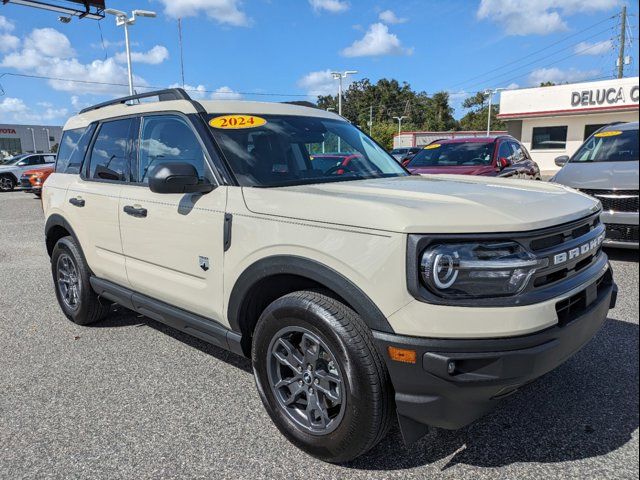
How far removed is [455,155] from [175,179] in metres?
7.47

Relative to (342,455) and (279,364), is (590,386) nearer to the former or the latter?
(342,455)

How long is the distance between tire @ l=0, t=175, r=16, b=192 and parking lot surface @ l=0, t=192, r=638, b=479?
2218 centimetres

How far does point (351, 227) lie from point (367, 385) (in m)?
0.72

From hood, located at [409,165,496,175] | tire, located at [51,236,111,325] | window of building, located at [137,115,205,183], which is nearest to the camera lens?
window of building, located at [137,115,205,183]

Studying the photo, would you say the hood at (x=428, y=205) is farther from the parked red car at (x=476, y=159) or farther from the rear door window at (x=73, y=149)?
the parked red car at (x=476, y=159)

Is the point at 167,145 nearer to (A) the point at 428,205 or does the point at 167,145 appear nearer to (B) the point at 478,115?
(A) the point at 428,205

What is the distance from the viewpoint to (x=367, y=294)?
7.16 feet

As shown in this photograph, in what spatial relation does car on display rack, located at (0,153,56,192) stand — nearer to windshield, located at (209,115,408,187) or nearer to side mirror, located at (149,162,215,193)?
windshield, located at (209,115,408,187)

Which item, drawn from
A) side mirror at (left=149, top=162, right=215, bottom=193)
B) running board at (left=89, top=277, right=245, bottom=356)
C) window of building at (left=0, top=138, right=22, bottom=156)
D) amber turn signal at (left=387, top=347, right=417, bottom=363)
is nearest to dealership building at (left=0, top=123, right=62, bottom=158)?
window of building at (left=0, top=138, right=22, bottom=156)

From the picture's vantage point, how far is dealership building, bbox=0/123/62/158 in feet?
241

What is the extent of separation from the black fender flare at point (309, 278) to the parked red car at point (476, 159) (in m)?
6.22

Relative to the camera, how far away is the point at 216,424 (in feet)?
9.74

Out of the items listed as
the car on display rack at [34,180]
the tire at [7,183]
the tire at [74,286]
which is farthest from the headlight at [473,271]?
the tire at [7,183]

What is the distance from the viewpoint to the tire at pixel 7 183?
74.5 ft
